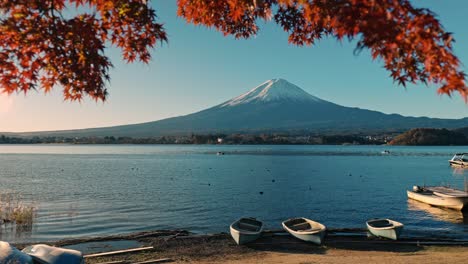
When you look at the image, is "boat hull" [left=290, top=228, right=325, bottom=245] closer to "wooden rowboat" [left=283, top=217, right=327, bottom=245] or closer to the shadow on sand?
"wooden rowboat" [left=283, top=217, right=327, bottom=245]

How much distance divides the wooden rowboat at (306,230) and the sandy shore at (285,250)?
38cm

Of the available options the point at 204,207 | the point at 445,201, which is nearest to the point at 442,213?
the point at 445,201

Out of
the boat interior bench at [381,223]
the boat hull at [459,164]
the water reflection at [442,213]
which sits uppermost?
the boat interior bench at [381,223]

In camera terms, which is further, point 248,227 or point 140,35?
point 248,227

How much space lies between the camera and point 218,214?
1490 inches

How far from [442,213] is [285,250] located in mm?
23595

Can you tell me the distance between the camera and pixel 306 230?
23906mm

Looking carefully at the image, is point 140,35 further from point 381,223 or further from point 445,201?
point 445,201

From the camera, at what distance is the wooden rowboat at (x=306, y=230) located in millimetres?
22078

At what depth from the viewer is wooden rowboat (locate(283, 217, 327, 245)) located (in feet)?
72.4

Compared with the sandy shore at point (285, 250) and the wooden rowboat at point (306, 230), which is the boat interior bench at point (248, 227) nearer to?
the sandy shore at point (285, 250)

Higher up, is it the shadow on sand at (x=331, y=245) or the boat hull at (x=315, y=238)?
the boat hull at (x=315, y=238)

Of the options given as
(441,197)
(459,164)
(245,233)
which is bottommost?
(459,164)

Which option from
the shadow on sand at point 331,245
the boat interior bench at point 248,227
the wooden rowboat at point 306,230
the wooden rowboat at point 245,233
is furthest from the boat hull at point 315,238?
the boat interior bench at point 248,227
